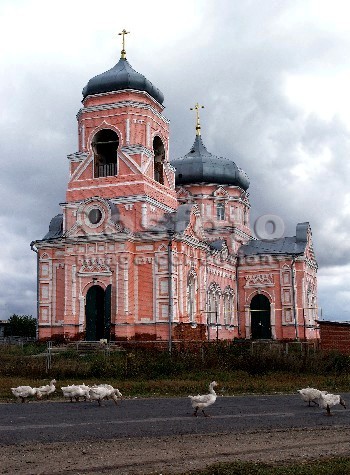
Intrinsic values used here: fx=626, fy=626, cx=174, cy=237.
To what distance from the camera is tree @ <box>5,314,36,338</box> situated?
154ft

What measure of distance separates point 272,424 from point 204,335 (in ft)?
69.7

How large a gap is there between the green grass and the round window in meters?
25.0

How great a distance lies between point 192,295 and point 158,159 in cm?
810

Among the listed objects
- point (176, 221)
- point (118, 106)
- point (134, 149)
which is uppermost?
point (118, 106)

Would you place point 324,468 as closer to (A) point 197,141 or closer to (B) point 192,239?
(B) point 192,239

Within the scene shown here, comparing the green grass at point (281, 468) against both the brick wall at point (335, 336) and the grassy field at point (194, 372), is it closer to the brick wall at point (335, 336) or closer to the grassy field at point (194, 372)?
the grassy field at point (194, 372)

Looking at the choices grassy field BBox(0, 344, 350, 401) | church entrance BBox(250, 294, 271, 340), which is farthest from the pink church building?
grassy field BBox(0, 344, 350, 401)

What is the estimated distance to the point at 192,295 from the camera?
33719mm

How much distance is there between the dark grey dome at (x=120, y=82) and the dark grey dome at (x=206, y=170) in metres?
9.92

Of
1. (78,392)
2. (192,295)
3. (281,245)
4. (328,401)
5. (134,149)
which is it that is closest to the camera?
(328,401)

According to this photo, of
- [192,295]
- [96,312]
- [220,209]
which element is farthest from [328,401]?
[220,209]

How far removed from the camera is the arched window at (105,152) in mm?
33719

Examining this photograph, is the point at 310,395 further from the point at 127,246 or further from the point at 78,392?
the point at 127,246

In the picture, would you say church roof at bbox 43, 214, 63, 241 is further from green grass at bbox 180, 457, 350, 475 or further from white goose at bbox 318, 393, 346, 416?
green grass at bbox 180, 457, 350, 475
